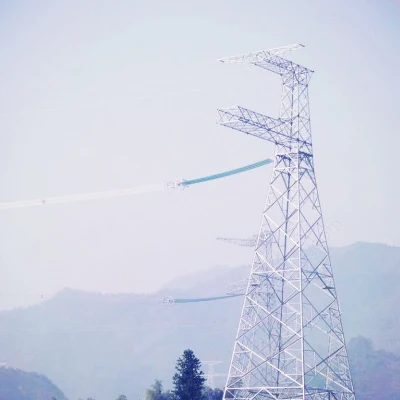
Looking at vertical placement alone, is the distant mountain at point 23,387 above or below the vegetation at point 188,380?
above

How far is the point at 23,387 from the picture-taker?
5576 inches

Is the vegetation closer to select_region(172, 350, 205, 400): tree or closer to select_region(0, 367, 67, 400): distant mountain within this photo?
select_region(172, 350, 205, 400): tree

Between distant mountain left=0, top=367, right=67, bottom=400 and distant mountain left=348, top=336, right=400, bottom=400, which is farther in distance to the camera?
distant mountain left=348, top=336, right=400, bottom=400

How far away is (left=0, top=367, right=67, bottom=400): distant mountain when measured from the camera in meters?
137

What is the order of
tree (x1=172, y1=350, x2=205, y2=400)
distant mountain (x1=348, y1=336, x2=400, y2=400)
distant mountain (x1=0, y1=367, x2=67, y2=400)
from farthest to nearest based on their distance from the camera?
distant mountain (x1=348, y1=336, x2=400, y2=400)
distant mountain (x1=0, y1=367, x2=67, y2=400)
tree (x1=172, y1=350, x2=205, y2=400)

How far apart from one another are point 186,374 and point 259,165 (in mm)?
13565

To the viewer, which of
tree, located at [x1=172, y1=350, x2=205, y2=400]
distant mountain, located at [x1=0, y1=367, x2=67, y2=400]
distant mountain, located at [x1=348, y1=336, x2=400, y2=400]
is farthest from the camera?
distant mountain, located at [x1=348, y1=336, x2=400, y2=400]

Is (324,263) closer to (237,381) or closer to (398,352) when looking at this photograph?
(237,381)

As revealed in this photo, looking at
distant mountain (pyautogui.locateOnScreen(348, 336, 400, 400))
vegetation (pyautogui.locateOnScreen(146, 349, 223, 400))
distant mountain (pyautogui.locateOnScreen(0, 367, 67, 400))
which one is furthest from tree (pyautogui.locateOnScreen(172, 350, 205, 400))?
distant mountain (pyautogui.locateOnScreen(348, 336, 400, 400))

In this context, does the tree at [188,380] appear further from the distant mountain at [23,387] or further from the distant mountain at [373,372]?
the distant mountain at [373,372]

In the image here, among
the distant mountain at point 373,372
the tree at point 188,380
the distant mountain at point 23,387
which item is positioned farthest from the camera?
the distant mountain at point 373,372

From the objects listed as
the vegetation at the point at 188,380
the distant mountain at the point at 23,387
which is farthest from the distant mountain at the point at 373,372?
the vegetation at the point at 188,380

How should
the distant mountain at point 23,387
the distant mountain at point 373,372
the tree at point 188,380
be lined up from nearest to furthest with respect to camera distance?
the tree at point 188,380 < the distant mountain at point 23,387 < the distant mountain at point 373,372

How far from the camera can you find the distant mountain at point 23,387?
13688 cm
